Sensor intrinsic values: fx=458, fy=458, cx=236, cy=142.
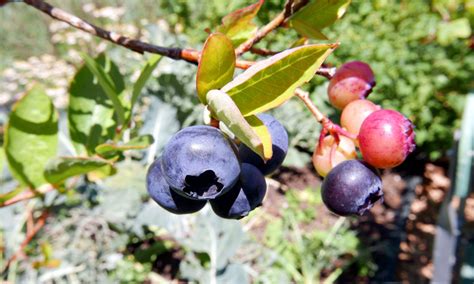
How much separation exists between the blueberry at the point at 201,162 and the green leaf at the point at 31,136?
0.33 meters

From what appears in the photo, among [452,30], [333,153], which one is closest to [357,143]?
[333,153]

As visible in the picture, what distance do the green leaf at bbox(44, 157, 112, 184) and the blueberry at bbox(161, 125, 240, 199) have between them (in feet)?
0.64

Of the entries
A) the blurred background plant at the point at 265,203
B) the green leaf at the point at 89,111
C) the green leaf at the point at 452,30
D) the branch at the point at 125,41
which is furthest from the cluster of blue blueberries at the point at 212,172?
the green leaf at the point at 452,30

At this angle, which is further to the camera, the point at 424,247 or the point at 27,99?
the point at 424,247

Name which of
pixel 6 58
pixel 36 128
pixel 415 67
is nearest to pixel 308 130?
pixel 415 67

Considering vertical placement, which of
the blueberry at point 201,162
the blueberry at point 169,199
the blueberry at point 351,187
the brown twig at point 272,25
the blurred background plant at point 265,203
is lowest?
the blurred background plant at point 265,203

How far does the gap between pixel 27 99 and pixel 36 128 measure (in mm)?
51

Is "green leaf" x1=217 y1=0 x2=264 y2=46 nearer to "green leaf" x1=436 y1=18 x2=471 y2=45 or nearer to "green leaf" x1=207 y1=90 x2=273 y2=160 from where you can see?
"green leaf" x1=207 y1=90 x2=273 y2=160

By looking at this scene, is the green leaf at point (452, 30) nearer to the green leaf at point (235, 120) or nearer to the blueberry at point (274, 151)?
the blueberry at point (274, 151)

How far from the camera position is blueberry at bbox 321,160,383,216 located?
514 millimetres

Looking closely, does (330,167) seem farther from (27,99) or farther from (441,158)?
(441,158)

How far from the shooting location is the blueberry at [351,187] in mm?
514

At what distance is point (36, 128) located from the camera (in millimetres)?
710

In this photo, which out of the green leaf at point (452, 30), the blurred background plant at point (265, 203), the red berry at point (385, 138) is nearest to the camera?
the red berry at point (385, 138)
